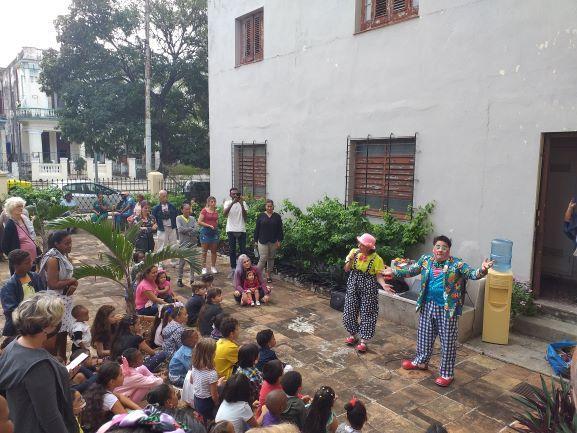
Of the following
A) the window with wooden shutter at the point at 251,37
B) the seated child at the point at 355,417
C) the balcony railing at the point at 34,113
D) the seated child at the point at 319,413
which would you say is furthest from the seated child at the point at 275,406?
the balcony railing at the point at 34,113

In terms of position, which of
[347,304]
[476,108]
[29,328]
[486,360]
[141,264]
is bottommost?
[486,360]

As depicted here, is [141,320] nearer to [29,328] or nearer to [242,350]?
[242,350]

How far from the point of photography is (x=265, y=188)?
438 inches

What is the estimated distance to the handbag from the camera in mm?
7383

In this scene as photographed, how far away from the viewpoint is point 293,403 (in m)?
3.61

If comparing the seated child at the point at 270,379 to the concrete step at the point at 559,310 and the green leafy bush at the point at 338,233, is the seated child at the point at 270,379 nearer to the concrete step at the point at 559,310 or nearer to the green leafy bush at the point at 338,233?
the green leafy bush at the point at 338,233

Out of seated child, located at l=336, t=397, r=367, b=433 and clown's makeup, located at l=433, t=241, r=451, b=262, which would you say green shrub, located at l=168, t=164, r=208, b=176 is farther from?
seated child, located at l=336, t=397, r=367, b=433

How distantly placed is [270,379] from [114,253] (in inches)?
120

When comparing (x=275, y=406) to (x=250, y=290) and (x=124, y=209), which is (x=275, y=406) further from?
(x=124, y=209)

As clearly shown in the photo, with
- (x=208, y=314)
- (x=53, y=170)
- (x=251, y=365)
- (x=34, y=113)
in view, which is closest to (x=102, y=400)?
(x=251, y=365)

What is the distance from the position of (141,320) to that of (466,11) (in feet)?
20.8

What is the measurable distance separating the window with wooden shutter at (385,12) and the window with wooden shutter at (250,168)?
3.75 meters

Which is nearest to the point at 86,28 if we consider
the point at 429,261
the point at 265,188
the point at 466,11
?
the point at 265,188

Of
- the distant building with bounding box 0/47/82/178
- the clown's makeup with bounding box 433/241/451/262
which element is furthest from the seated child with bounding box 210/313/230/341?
the distant building with bounding box 0/47/82/178
